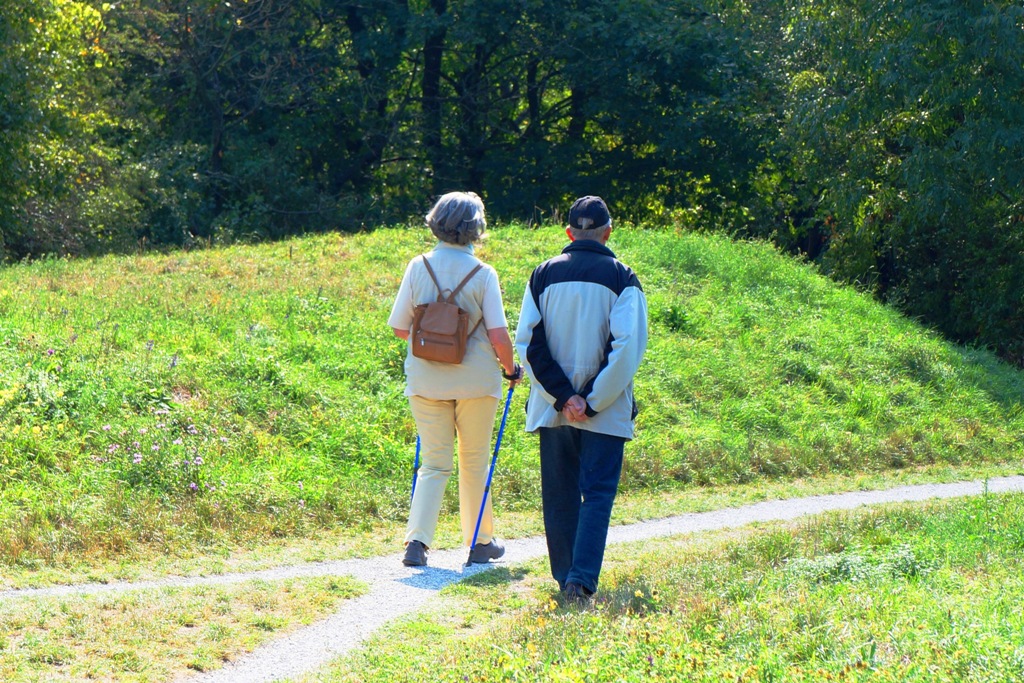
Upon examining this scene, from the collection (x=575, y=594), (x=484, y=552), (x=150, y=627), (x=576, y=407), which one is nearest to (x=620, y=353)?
(x=576, y=407)

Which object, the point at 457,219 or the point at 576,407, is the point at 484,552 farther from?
the point at 457,219

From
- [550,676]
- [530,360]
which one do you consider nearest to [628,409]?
[530,360]

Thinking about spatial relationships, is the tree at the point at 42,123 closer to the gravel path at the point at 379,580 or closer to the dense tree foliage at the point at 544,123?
the dense tree foliage at the point at 544,123

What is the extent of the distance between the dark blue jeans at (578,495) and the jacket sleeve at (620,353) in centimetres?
22

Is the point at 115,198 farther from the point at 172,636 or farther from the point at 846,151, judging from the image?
the point at 172,636

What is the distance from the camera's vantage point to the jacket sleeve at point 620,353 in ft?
18.8

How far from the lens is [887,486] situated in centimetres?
1120

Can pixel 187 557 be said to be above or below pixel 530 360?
below

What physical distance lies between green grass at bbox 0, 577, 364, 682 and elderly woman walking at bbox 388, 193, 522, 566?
856mm

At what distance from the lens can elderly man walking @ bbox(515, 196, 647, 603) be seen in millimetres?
5742

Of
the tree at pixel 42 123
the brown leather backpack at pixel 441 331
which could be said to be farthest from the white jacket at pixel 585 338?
the tree at pixel 42 123

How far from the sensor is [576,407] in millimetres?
5727

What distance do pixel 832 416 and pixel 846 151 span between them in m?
11.1

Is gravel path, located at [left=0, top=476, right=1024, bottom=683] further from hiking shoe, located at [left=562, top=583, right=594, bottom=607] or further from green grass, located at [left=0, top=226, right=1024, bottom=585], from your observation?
hiking shoe, located at [left=562, top=583, right=594, bottom=607]
